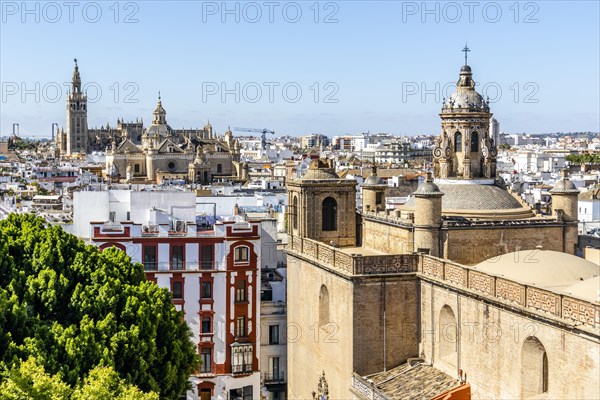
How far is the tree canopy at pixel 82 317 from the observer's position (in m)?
20.2

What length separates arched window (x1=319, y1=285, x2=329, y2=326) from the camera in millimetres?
30734

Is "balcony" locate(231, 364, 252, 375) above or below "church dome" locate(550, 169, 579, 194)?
below

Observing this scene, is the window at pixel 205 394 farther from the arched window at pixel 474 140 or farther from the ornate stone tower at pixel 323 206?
the arched window at pixel 474 140

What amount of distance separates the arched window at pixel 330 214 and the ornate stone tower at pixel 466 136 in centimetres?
443

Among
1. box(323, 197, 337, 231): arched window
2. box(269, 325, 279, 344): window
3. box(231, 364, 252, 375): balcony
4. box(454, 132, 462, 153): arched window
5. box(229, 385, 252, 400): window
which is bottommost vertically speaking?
box(229, 385, 252, 400): window

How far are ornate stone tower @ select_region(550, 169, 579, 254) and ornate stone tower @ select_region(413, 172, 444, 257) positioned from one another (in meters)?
4.51

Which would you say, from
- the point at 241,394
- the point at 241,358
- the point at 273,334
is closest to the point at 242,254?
the point at 273,334

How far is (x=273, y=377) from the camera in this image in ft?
122

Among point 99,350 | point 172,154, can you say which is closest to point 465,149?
point 99,350

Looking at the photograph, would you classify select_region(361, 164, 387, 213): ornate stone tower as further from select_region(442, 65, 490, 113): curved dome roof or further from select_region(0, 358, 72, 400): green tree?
select_region(0, 358, 72, 400): green tree

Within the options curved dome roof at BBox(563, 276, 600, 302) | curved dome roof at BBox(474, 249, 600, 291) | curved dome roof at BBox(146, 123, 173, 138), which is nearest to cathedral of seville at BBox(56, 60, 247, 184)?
curved dome roof at BBox(146, 123, 173, 138)

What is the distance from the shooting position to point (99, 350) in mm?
20781

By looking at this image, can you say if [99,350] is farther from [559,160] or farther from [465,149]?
[559,160]

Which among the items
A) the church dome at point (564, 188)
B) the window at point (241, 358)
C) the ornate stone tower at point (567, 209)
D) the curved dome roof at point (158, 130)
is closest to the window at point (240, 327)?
the window at point (241, 358)
